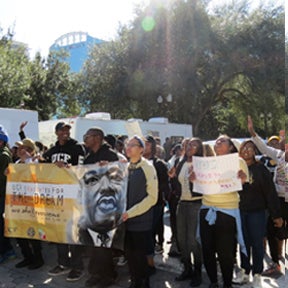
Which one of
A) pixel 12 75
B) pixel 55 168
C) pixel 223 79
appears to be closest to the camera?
pixel 55 168

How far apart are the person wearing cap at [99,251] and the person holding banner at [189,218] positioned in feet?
2.78

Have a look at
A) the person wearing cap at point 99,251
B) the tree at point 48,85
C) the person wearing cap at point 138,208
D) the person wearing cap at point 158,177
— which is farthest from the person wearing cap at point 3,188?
the tree at point 48,85

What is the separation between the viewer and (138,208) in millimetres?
4059

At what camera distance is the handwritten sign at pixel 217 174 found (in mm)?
4047

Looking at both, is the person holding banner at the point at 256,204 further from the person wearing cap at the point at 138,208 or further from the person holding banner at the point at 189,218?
the person wearing cap at the point at 138,208

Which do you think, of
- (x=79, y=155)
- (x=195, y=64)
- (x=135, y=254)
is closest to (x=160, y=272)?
(x=135, y=254)

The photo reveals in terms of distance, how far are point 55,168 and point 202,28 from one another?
727 inches

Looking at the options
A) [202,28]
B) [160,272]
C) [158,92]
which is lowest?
[160,272]

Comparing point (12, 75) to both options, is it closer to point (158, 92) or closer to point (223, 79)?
point (158, 92)

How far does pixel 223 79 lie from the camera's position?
22859 mm

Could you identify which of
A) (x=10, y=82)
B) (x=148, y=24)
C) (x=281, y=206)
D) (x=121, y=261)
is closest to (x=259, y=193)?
(x=281, y=206)

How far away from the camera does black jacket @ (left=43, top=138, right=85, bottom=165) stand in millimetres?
4996

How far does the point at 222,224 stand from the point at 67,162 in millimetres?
2109

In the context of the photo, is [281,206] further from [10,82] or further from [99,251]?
[10,82]
